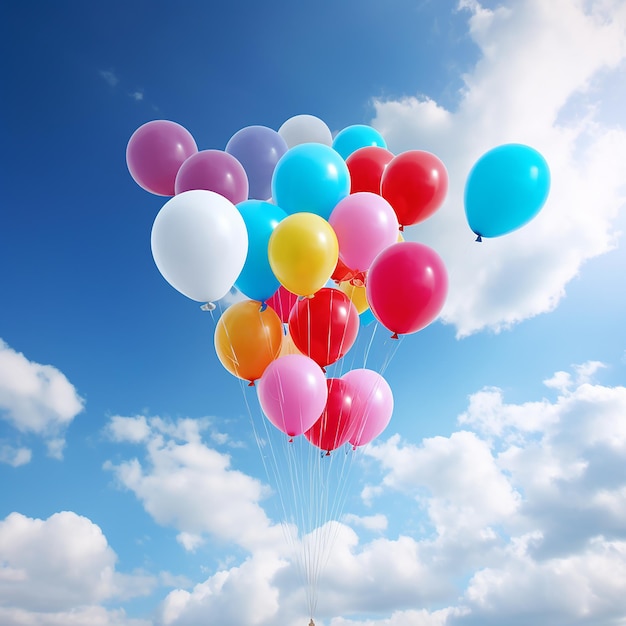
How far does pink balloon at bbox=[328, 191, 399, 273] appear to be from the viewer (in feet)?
18.7

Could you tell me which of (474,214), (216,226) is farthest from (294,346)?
(474,214)

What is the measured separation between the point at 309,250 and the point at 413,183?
1.59 m

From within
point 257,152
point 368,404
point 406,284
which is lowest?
point 368,404

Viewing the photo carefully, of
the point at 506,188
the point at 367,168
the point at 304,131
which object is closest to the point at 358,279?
the point at 367,168

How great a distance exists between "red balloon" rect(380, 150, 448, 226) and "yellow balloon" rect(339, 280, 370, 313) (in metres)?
0.93

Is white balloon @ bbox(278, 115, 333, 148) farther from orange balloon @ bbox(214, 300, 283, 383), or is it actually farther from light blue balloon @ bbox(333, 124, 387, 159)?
orange balloon @ bbox(214, 300, 283, 383)

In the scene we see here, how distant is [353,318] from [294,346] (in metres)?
0.77

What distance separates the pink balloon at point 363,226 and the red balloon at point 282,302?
3.42ft

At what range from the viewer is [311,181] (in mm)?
5863

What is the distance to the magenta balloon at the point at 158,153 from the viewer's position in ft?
22.2

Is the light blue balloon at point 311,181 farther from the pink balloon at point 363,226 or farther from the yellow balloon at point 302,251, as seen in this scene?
the yellow balloon at point 302,251

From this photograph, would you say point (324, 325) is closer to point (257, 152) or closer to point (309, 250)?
point (309, 250)

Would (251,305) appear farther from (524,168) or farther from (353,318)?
(524,168)

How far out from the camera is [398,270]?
5422 millimetres
